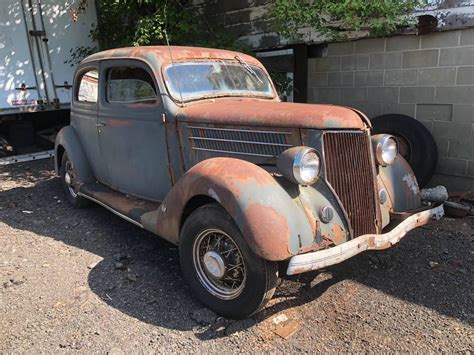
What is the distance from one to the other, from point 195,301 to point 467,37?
4241 mm

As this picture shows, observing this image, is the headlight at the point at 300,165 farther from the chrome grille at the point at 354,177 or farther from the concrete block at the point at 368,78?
the concrete block at the point at 368,78

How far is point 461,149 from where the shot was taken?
5234 millimetres

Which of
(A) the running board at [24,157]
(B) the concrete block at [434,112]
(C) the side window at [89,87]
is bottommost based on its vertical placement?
(A) the running board at [24,157]

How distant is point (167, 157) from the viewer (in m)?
3.77

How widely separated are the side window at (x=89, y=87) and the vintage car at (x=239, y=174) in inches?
8.8

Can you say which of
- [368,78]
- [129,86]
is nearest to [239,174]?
[129,86]

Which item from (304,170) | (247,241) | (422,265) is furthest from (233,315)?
(422,265)

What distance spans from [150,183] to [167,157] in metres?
0.39

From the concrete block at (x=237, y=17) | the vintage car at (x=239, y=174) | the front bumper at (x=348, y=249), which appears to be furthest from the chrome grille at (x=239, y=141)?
the concrete block at (x=237, y=17)

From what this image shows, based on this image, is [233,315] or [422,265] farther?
[422,265]

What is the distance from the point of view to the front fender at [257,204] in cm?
254

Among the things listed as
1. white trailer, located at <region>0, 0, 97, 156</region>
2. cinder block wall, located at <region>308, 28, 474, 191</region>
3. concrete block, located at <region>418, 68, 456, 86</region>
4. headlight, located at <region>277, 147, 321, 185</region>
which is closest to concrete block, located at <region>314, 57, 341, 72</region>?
cinder block wall, located at <region>308, 28, 474, 191</region>

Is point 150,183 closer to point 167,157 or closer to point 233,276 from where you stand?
point 167,157

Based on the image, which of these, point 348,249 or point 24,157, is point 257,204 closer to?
point 348,249
